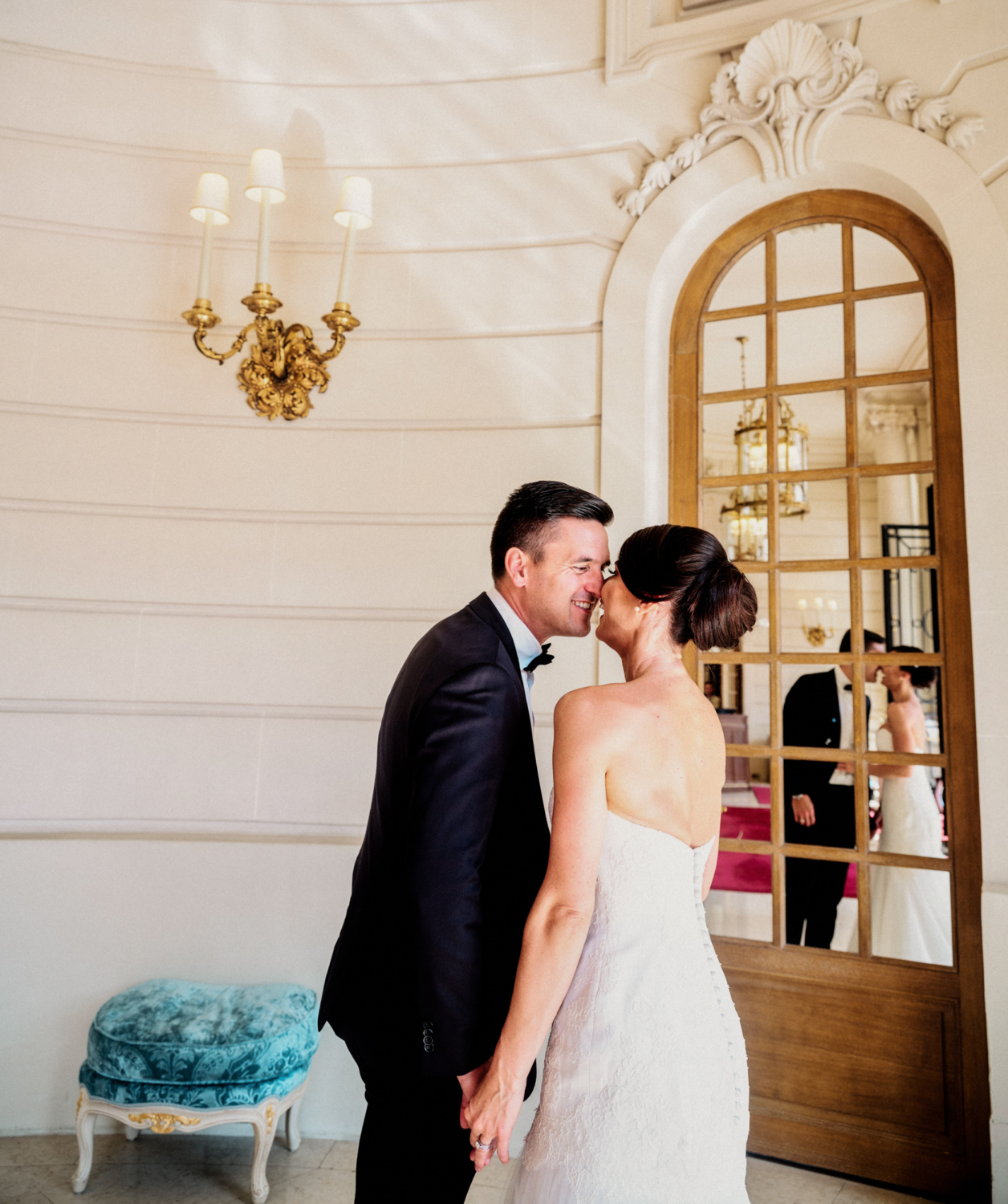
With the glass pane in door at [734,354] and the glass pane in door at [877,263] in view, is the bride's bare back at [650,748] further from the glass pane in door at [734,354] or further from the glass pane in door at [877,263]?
the glass pane in door at [877,263]

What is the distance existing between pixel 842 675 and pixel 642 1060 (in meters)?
1.66

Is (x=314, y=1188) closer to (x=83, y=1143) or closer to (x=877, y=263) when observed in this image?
(x=83, y=1143)

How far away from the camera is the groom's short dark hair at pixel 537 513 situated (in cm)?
174

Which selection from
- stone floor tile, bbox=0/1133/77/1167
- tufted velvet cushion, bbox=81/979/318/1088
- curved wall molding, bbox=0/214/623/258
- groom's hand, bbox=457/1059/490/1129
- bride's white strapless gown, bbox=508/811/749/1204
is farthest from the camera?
curved wall molding, bbox=0/214/623/258

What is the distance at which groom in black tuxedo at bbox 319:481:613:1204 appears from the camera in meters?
1.40

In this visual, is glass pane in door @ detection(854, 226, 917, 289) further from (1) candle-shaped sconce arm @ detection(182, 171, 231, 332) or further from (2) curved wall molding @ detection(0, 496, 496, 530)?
(1) candle-shaped sconce arm @ detection(182, 171, 231, 332)

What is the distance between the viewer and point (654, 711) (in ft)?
4.90

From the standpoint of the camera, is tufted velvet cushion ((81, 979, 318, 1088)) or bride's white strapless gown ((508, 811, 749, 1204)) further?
tufted velvet cushion ((81, 979, 318, 1088))

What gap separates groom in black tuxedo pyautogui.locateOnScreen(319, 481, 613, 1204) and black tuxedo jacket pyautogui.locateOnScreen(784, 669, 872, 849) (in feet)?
4.09

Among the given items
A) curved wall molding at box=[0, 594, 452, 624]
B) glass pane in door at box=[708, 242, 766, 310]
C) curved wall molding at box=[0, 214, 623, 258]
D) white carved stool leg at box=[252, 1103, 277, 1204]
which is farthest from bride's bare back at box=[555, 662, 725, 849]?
curved wall molding at box=[0, 214, 623, 258]

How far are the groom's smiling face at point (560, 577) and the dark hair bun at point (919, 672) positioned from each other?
1.36 m

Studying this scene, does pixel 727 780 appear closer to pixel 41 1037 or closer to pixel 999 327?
pixel 999 327

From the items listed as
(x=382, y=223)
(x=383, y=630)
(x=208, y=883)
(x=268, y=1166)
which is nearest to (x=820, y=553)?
(x=383, y=630)

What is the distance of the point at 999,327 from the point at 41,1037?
3774mm
